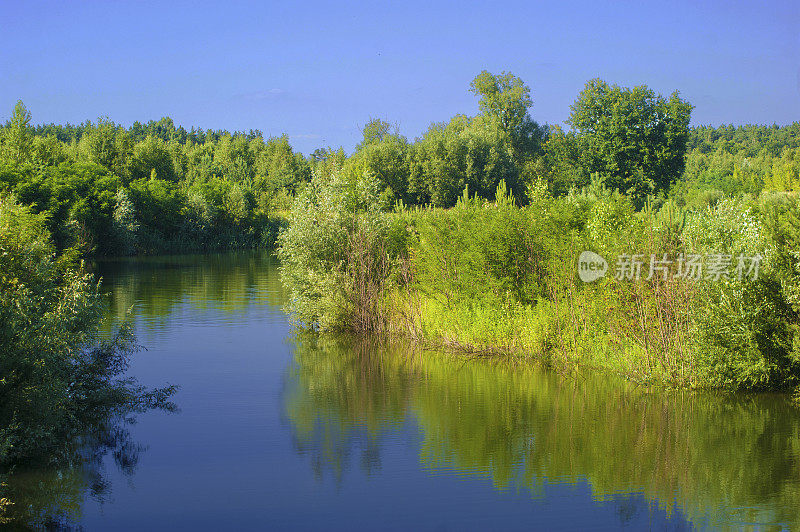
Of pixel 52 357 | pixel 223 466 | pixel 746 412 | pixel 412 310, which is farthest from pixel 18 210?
pixel 746 412

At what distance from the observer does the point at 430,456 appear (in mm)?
11547

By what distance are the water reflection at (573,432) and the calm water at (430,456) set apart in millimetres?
39

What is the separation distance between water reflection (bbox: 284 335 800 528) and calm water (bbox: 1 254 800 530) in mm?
39

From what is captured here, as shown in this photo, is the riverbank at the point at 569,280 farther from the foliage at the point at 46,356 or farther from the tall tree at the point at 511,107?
the tall tree at the point at 511,107

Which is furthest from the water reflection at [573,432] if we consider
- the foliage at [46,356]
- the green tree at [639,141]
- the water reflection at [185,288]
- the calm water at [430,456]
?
the green tree at [639,141]

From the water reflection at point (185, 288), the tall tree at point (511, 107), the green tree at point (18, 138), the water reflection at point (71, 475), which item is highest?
the tall tree at point (511, 107)

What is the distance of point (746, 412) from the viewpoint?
13.3m

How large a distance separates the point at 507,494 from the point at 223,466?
433 centimetres

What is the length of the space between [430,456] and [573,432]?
8.90 ft

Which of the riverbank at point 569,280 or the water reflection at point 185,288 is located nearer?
the riverbank at point 569,280

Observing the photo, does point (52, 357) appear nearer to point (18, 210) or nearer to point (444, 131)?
point (18, 210)

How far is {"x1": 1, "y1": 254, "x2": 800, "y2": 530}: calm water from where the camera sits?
939cm

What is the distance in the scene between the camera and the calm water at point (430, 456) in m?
9.39

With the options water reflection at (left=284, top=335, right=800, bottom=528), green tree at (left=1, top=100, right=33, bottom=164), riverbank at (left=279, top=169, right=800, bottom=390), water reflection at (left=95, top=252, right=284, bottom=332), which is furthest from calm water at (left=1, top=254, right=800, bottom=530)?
green tree at (left=1, top=100, right=33, bottom=164)
